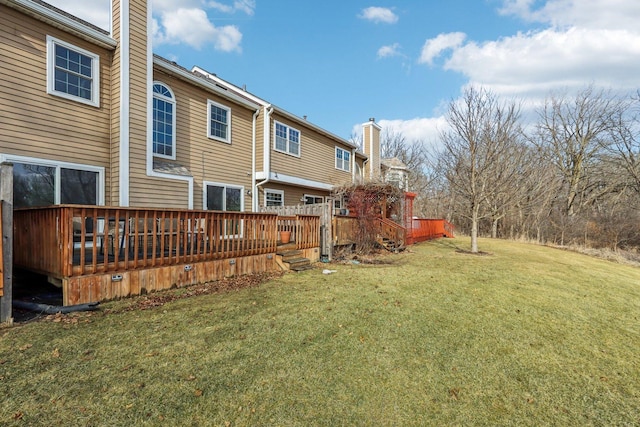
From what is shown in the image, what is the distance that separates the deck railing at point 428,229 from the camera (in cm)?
1666

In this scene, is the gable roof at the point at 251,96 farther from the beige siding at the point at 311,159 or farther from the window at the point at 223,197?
the window at the point at 223,197

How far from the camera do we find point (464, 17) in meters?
13.5

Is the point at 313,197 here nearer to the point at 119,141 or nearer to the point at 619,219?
the point at 119,141

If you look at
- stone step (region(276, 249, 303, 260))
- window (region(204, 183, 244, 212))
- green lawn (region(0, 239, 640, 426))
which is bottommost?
green lawn (region(0, 239, 640, 426))

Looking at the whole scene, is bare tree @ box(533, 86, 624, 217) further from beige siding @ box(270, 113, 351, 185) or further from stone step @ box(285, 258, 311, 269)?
stone step @ box(285, 258, 311, 269)

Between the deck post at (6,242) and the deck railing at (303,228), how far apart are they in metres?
5.81

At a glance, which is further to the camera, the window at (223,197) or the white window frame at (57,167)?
the window at (223,197)

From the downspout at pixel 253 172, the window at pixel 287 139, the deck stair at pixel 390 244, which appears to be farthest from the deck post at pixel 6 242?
the deck stair at pixel 390 244

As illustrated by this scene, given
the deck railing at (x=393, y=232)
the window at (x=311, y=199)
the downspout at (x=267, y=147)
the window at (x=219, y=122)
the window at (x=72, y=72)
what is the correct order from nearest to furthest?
the window at (x=72, y=72), the window at (x=219, y=122), the downspout at (x=267, y=147), the deck railing at (x=393, y=232), the window at (x=311, y=199)

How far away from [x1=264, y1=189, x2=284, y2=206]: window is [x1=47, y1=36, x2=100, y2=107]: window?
6.26 m

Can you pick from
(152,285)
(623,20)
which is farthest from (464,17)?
(152,285)

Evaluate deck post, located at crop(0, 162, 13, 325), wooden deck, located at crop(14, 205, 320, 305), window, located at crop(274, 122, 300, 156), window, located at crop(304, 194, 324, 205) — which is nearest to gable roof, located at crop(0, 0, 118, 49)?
wooden deck, located at crop(14, 205, 320, 305)

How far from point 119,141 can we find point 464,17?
14.6 meters

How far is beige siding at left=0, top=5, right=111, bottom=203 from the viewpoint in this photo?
634 cm
